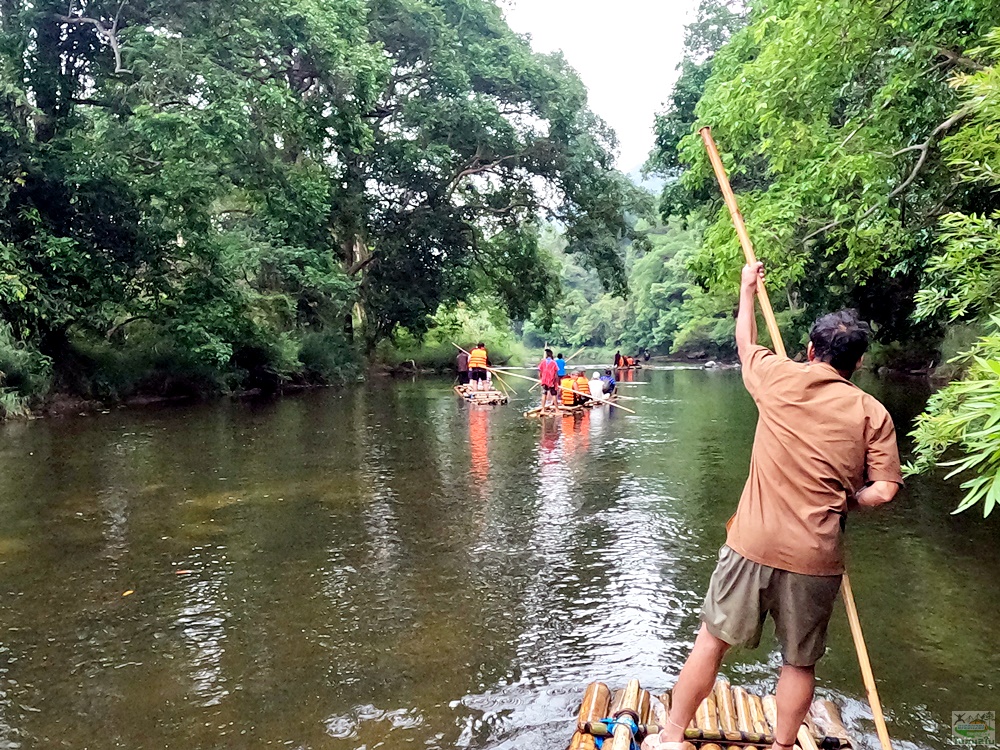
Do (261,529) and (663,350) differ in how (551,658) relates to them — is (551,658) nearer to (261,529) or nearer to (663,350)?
(261,529)

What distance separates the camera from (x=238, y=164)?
17422 millimetres

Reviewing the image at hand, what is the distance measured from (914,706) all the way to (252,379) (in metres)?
21.9

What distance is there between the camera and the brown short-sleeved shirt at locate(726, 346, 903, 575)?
113 inches

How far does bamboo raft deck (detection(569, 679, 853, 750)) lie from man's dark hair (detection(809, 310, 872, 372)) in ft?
5.07

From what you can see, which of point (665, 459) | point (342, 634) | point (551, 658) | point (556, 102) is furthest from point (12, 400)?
point (556, 102)

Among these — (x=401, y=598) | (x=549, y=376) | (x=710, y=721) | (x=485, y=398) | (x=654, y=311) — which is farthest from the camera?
(x=654, y=311)

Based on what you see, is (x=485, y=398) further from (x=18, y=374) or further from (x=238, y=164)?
(x=18, y=374)

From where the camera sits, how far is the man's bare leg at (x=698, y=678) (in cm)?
312

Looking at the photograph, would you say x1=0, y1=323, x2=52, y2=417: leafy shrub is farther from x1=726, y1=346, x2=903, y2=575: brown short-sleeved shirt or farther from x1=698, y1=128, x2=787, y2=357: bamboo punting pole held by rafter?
x1=726, y1=346, x2=903, y2=575: brown short-sleeved shirt

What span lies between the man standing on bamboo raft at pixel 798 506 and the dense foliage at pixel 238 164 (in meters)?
14.7

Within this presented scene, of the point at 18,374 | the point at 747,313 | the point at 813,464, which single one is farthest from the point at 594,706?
the point at 18,374

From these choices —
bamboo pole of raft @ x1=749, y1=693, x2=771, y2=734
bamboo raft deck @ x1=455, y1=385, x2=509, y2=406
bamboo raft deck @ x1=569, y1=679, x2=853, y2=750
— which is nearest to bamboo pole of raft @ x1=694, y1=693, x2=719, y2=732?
bamboo raft deck @ x1=569, y1=679, x2=853, y2=750

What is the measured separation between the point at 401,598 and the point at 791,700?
301cm

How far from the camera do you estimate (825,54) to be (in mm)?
7480
